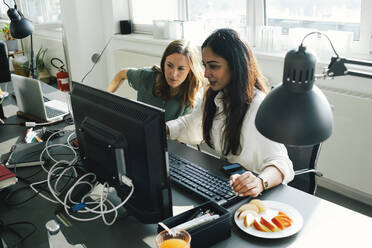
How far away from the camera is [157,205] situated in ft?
3.40

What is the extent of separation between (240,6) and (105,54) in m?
1.66

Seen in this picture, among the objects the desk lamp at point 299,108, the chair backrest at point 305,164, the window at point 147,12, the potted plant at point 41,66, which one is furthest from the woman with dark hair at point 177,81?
the potted plant at point 41,66

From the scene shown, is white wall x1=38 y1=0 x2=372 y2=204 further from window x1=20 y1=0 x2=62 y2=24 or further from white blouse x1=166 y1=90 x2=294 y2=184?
window x1=20 y1=0 x2=62 y2=24

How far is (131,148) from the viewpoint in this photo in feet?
3.34

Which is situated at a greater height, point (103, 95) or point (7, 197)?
point (103, 95)

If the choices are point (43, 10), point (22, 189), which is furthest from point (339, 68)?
point (43, 10)

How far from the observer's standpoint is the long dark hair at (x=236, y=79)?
1.49 meters

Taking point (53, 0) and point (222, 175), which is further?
point (53, 0)

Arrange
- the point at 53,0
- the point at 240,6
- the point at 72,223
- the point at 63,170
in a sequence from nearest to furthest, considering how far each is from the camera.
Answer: the point at 72,223 < the point at 63,170 < the point at 240,6 < the point at 53,0

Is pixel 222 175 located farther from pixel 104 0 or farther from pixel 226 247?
pixel 104 0

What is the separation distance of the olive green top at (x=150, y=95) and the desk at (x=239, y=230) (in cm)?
96

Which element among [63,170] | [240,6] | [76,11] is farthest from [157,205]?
[76,11]

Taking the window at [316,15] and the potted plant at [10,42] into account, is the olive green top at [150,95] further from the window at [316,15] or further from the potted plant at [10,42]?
the potted plant at [10,42]

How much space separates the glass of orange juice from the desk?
0.32ft
